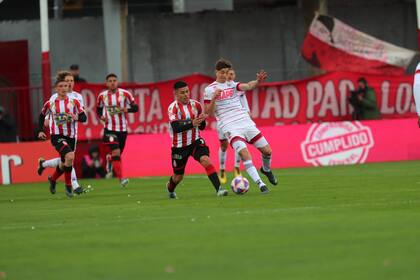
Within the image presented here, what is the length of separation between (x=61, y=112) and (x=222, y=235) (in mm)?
9122

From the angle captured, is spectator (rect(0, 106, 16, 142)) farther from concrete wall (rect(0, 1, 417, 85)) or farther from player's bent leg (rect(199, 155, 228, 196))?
player's bent leg (rect(199, 155, 228, 196))

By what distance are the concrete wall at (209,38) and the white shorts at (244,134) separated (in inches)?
539

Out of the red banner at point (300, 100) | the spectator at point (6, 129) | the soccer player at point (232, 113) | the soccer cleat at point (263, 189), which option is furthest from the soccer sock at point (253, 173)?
the spectator at point (6, 129)

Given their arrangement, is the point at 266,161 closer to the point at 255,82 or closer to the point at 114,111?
the point at 255,82

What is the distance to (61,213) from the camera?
15281 mm

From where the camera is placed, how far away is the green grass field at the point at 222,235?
8750mm

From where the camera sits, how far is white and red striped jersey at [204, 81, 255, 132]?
18469mm

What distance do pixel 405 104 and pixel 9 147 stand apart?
33.1 ft

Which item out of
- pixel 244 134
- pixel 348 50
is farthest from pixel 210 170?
pixel 348 50

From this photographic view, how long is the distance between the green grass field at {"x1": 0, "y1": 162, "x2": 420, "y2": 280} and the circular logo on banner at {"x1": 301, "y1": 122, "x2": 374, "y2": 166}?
31.4 ft

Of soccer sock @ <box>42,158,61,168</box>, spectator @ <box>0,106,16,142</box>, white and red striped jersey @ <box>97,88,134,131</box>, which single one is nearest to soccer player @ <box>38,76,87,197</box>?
soccer sock @ <box>42,158,61,168</box>

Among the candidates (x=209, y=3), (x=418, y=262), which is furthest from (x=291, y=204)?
(x=209, y=3)

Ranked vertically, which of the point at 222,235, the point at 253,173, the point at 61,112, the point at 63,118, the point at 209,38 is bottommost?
the point at 222,235

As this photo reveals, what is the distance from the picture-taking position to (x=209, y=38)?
106 ft
